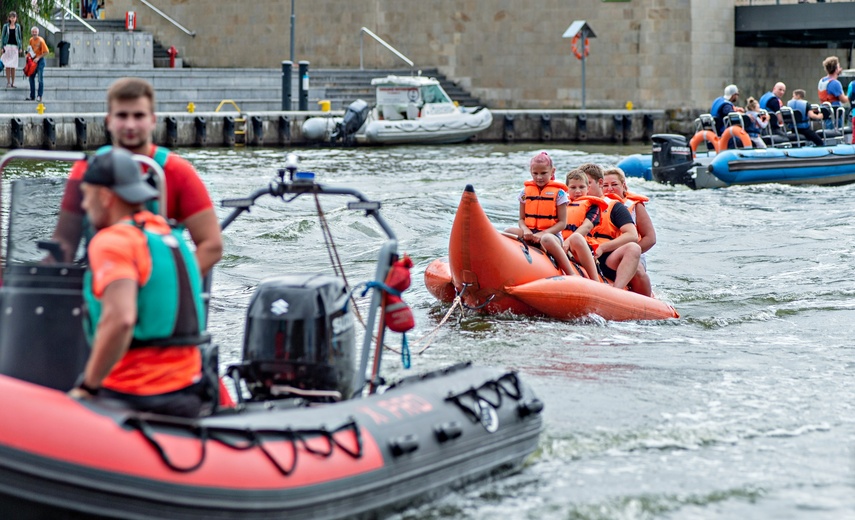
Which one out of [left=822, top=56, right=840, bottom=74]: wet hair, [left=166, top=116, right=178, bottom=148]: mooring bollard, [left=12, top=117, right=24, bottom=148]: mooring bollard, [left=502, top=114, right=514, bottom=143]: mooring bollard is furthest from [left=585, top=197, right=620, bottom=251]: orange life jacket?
[left=502, top=114, right=514, bottom=143]: mooring bollard

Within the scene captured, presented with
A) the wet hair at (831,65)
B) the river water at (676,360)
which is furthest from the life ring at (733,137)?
the river water at (676,360)

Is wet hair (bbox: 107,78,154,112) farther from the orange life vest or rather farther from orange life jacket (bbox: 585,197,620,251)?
orange life jacket (bbox: 585,197,620,251)

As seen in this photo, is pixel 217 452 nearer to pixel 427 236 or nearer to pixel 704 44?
pixel 427 236

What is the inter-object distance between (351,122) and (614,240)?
17774mm

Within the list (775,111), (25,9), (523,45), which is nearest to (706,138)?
(775,111)

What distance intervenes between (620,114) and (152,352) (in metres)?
26.6

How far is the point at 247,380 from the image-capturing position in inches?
199

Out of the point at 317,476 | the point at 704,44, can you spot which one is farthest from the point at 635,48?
the point at 317,476

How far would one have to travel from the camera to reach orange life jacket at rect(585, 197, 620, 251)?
29.8 ft

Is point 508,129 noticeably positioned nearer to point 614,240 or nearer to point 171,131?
point 171,131

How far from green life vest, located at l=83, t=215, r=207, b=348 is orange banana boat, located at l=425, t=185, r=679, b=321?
15.0 ft

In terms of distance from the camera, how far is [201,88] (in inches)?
1180

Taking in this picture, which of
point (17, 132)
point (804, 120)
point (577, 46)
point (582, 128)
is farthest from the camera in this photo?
point (577, 46)

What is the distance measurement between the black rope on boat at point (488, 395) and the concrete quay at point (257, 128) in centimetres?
1960
